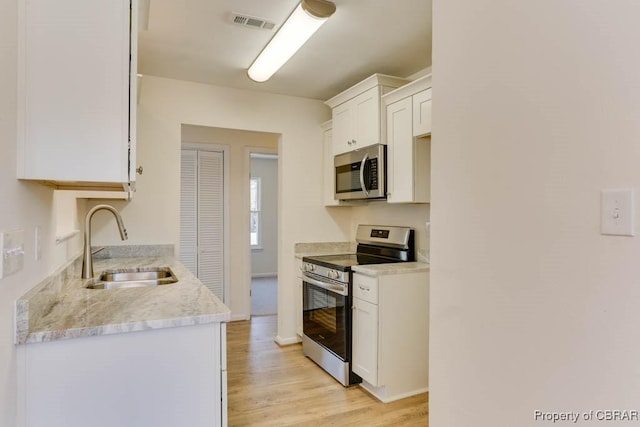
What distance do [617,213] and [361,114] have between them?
2.31m

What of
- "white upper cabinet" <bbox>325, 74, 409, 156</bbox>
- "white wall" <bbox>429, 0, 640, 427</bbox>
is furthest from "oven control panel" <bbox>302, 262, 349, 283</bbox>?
"white wall" <bbox>429, 0, 640, 427</bbox>

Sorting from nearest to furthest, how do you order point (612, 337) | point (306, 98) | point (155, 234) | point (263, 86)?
point (612, 337), point (155, 234), point (263, 86), point (306, 98)

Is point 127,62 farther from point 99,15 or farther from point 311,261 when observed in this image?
point 311,261

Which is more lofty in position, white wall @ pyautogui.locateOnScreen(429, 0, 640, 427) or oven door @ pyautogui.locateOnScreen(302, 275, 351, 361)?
white wall @ pyautogui.locateOnScreen(429, 0, 640, 427)

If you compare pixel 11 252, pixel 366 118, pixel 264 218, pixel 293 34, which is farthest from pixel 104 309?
pixel 264 218

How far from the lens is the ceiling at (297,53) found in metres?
2.10

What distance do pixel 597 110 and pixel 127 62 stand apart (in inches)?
55.8

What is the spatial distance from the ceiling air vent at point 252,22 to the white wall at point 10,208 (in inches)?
50.6

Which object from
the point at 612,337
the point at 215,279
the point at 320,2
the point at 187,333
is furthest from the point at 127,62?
the point at 215,279

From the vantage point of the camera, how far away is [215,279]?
14.7 ft

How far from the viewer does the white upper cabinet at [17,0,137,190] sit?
3.79ft

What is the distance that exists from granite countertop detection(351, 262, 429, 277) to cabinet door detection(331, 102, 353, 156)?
1.08m

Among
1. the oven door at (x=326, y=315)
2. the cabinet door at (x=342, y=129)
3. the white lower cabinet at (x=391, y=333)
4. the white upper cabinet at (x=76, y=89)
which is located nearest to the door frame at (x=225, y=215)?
the oven door at (x=326, y=315)

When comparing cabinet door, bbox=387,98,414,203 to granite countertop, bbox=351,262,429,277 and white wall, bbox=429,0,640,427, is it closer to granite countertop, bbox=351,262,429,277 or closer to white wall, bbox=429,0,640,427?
granite countertop, bbox=351,262,429,277
